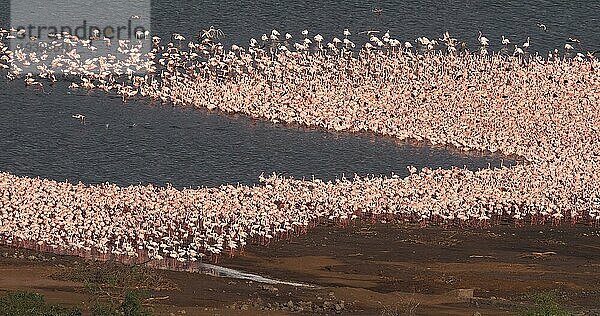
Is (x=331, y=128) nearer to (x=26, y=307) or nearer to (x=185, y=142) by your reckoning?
(x=185, y=142)

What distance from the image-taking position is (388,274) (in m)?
39.2

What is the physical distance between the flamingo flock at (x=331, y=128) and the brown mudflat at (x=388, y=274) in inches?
52.0

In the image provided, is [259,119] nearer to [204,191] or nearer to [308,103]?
[308,103]

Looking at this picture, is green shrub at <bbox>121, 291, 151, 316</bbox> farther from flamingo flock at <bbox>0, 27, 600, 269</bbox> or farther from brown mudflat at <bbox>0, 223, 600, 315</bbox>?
flamingo flock at <bbox>0, 27, 600, 269</bbox>

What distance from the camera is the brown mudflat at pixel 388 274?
32531 mm

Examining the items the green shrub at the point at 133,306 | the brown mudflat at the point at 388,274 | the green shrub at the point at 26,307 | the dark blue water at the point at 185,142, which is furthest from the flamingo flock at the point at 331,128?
the green shrub at the point at 133,306

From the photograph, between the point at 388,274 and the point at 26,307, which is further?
the point at 388,274

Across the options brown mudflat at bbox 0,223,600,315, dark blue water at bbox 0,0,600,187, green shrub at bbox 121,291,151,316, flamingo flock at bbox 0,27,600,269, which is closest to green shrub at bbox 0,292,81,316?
green shrub at bbox 121,291,151,316

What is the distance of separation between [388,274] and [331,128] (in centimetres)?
2113

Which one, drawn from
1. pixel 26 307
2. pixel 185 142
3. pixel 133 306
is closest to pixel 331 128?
pixel 185 142

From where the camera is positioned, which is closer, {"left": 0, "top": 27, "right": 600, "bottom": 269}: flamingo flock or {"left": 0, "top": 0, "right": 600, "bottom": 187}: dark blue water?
{"left": 0, "top": 27, "right": 600, "bottom": 269}: flamingo flock

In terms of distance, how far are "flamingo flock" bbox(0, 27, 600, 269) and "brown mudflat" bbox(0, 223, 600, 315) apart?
52.0 inches

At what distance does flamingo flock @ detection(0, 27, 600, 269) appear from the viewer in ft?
138

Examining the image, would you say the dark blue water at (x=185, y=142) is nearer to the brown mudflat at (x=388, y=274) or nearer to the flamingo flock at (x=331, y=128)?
the flamingo flock at (x=331, y=128)
